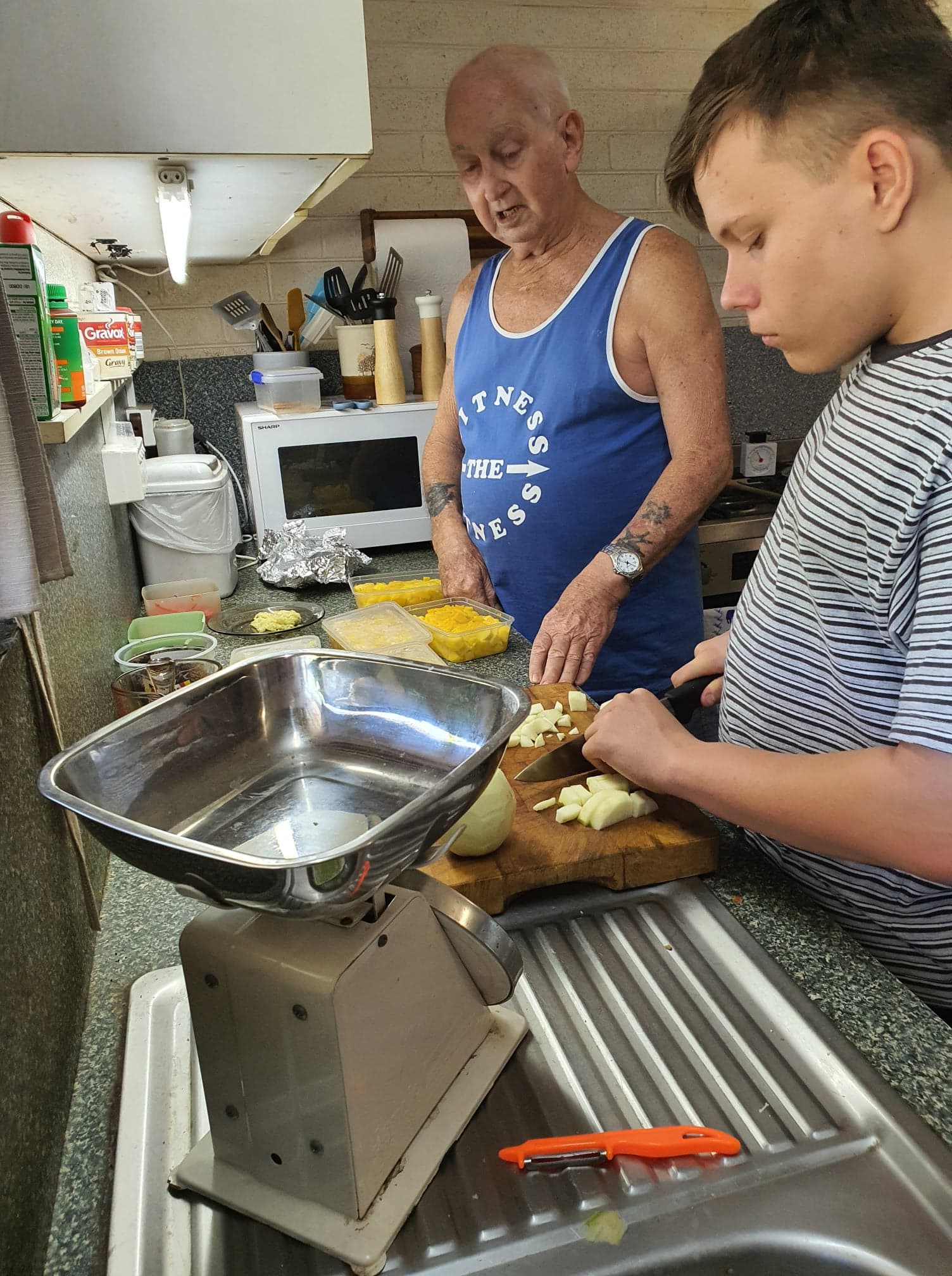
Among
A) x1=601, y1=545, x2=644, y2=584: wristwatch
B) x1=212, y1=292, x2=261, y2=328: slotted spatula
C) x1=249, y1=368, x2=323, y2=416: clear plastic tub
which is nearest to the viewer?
x1=601, y1=545, x2=644, y2=584: wristwatch

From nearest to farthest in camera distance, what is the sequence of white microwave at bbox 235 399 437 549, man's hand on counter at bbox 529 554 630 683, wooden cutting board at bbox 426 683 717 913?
wooden cutting board at bbox 426 683 717 913 → man's hand on counter at bbox 529 554 630 683 → white microwave at bbox 235 399 437 549

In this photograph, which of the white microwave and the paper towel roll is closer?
the white microwave

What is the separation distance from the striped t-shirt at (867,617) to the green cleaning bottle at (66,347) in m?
0.82

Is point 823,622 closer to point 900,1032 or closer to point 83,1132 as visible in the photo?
point 900,1032

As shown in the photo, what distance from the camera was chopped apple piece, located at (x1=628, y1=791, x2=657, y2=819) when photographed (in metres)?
0.98

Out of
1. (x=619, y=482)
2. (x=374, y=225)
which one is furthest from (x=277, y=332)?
(x=619, y=482)

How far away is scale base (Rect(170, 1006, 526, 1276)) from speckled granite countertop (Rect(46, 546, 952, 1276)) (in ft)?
0.23

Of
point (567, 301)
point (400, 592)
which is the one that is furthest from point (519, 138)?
point (400, 592)

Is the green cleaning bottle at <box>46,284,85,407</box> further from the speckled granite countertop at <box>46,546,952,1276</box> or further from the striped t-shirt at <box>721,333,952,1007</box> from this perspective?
the striped t-shirt at <box>721,333,952,1007</box>

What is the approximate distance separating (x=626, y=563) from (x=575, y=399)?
1.14 ft

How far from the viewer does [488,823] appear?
92 centimetres


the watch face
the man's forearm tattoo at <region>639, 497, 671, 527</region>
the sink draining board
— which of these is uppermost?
the man's forearm tattoo at <region>639, 497, 671, 527</region>

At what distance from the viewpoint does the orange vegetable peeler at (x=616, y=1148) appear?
653mm

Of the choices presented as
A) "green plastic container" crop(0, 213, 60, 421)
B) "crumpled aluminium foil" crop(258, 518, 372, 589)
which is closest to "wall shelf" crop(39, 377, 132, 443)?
"green plastic container" crop(0, 213, 60, 421)
